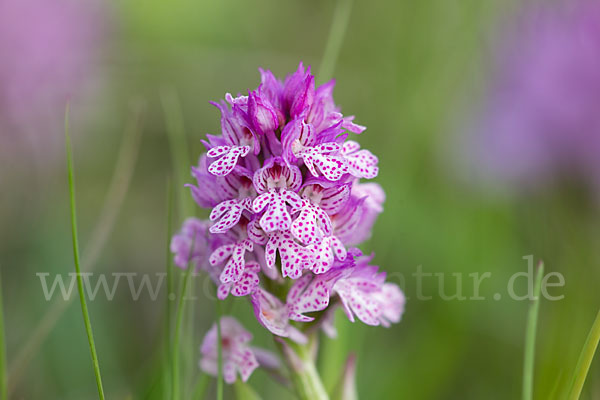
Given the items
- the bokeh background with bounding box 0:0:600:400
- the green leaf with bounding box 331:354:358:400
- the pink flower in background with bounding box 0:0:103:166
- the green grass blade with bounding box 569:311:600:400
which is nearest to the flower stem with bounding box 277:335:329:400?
the green leaf with bounding box 331:354:358:400

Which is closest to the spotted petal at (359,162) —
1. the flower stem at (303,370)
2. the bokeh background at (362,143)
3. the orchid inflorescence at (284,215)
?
the orchid inflorescence at (284,215)

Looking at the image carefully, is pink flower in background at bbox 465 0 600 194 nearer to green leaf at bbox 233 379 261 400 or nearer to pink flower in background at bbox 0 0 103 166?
green leaf at bbox 233 379 261 400

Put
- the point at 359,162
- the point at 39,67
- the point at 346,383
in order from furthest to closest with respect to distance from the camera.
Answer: the point at 39,67 < the point at 346,383 < the point at 359,162

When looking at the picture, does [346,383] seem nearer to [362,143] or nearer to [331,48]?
[331,48]

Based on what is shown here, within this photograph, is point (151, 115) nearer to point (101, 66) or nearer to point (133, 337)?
point (101, 66)

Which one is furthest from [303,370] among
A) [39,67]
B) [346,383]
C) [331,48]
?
[39,67]

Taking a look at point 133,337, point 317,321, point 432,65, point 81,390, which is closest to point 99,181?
point 133,337
